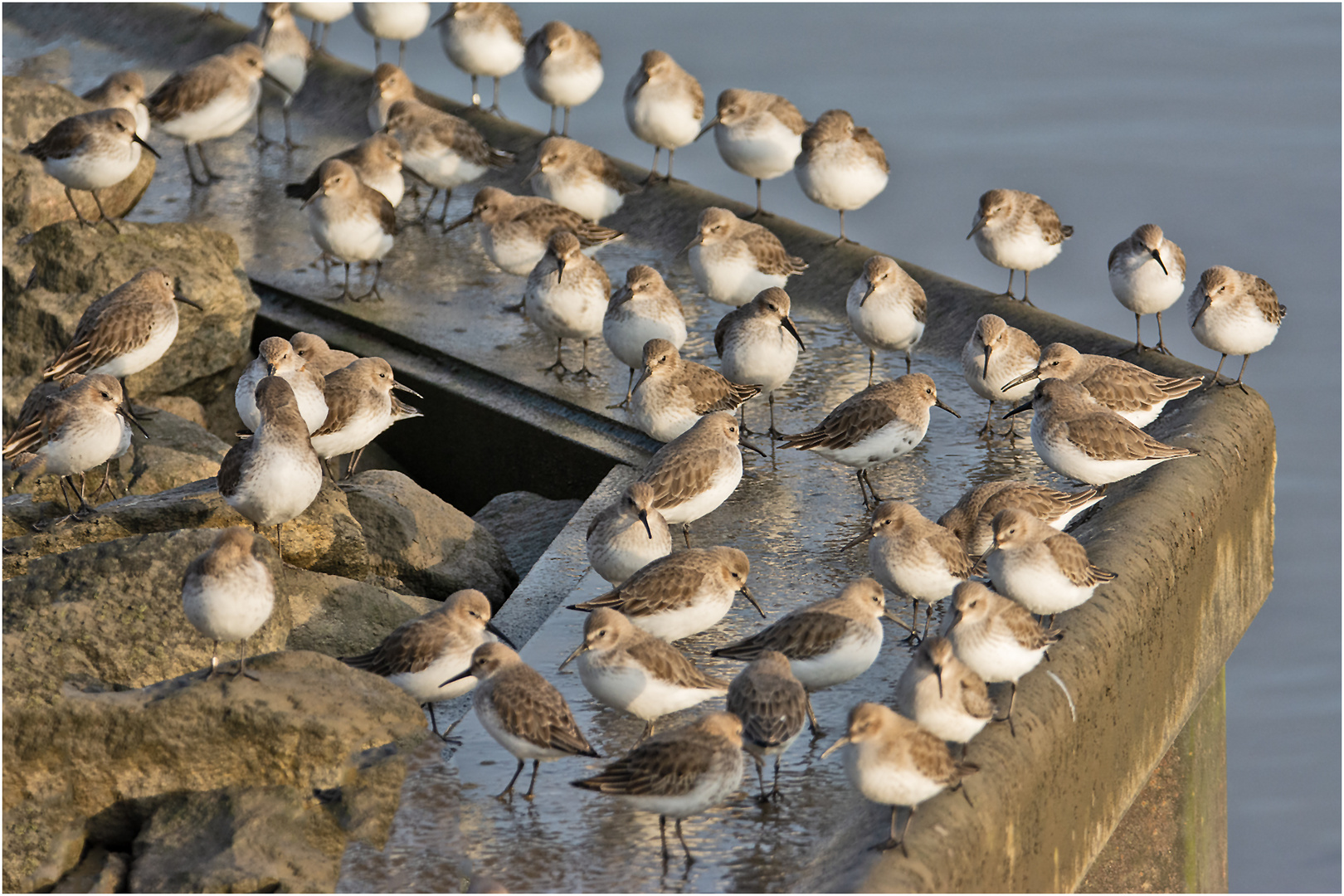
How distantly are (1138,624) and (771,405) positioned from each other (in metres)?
2.90

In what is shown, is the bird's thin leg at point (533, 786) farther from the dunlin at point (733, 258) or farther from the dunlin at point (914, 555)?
the dunlin at point (733, 258)

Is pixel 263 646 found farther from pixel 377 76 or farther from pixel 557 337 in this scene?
pixel 377 76

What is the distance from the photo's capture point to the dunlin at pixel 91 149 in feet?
34.9

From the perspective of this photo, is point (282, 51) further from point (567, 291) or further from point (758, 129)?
point (567, 291)

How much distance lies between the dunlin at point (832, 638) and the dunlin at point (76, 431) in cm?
387

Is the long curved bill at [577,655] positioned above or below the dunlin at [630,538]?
below

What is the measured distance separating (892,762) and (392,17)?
1153cm

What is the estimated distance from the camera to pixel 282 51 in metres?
14.3

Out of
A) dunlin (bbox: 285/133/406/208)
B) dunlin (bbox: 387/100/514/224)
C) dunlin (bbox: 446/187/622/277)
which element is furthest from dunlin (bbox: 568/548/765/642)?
dunlin (bbox: 387/100/514/224)

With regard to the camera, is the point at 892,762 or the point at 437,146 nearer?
the point at 892,762

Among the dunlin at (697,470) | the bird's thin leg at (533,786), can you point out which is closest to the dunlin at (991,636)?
the bird's thin leg at (533,786)

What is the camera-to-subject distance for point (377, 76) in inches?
529

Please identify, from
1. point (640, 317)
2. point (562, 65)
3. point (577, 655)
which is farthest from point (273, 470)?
point (562, 65)

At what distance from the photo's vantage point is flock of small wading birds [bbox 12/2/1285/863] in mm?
5801
